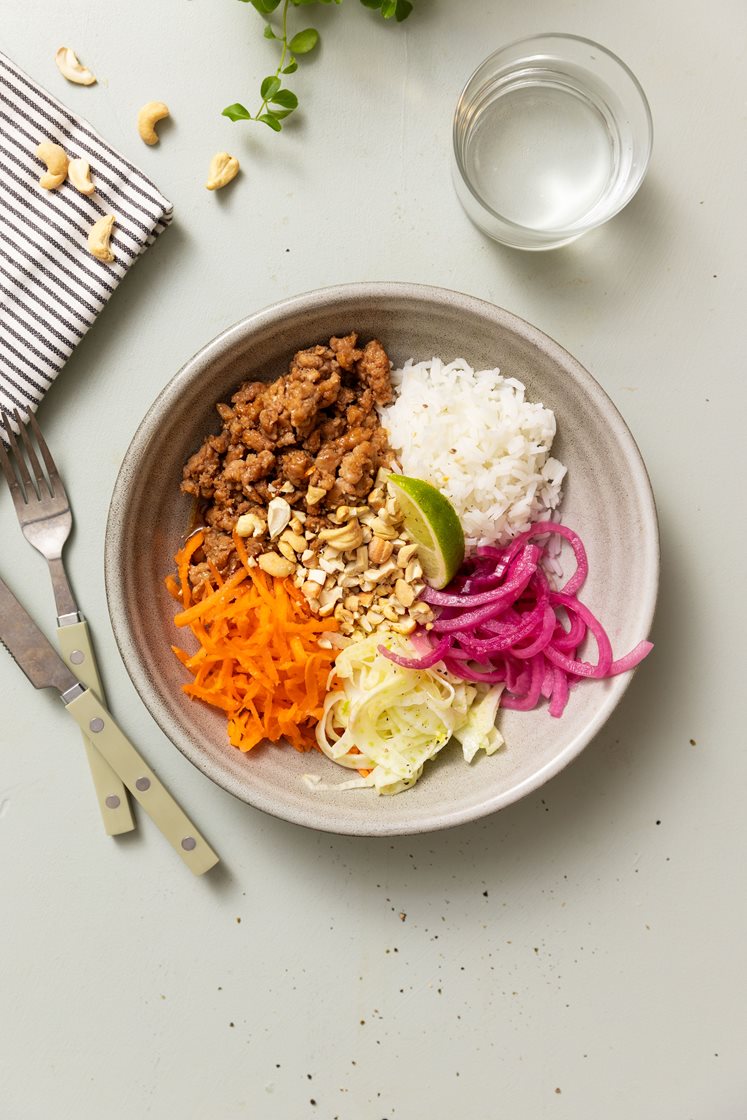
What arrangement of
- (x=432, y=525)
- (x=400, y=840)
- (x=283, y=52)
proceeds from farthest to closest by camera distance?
(x=400, y=840) < (x=283, y=52) < (x=432, y=525)

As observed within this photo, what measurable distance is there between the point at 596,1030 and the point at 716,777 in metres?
0.72

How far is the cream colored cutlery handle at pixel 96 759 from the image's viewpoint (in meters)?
1.89

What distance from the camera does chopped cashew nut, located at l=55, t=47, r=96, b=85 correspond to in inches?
73.0

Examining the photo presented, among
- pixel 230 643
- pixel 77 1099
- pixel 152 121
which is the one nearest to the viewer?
pixel 230 643

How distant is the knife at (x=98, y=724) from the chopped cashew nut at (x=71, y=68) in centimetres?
120

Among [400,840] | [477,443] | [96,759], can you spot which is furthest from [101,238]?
[400,840]

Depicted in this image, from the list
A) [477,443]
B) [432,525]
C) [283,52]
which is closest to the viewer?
[432,525]

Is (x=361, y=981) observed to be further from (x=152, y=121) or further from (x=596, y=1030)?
(x=152, y=121)

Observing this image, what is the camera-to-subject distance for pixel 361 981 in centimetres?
200

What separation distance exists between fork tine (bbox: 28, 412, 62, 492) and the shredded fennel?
0.79 m

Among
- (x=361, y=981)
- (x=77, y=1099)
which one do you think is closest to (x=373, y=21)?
(x=361, y=981)

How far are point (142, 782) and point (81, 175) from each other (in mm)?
1408

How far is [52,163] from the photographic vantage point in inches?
70.8

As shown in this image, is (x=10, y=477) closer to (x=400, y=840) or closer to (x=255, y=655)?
(x=255, y=655)
